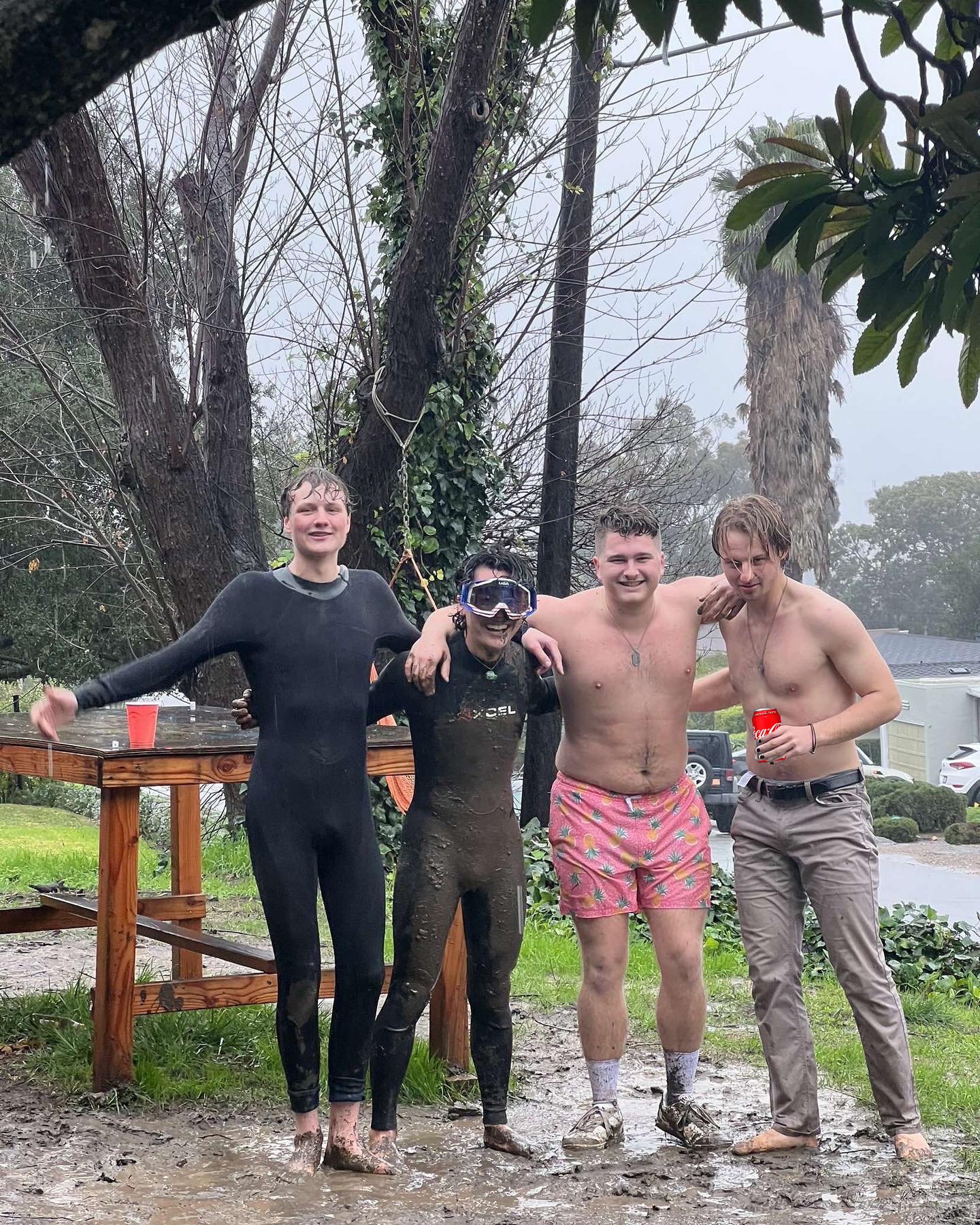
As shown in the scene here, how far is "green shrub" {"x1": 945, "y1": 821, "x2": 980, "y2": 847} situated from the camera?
20.0 metres

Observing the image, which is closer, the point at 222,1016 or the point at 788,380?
the point at 222,1016

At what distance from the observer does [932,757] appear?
3619 centimetres

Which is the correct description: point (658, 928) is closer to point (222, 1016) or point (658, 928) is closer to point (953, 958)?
point (222, 1016)

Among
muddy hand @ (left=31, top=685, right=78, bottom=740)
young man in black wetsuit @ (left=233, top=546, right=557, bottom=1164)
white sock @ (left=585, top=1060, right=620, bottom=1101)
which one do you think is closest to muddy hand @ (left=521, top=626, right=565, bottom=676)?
young man in black wetsuit @ (left=233, top=546, right=557, bottom=1164)

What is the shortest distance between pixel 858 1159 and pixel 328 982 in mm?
1877

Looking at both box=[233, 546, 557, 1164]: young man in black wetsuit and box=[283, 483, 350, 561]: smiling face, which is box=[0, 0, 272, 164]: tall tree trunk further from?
box=[233, 546, 557, 1164]: young man in black wetsuit

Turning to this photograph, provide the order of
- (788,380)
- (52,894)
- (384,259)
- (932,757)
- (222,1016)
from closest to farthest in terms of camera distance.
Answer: (222,1016) → (52,894) → (384,259) → (788,380) → (932,757)

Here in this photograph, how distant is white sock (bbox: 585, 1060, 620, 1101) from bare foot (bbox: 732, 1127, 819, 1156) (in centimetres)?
43

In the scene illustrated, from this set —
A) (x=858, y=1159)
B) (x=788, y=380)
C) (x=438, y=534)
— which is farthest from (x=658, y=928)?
(x=788, y=380)

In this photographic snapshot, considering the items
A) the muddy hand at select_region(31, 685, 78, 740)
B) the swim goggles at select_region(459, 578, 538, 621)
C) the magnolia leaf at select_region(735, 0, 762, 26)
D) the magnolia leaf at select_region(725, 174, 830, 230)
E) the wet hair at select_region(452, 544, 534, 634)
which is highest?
the magnolia leaf at select_region(735, 0, 762, 26)

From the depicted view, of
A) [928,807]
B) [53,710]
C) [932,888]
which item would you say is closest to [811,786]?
[53,710]

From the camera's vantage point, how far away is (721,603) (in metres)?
4.44

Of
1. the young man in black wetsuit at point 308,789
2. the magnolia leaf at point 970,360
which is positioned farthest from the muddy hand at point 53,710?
the magnolia leaf at point 970,360

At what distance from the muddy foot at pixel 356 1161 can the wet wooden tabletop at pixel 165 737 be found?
4.55 feet
